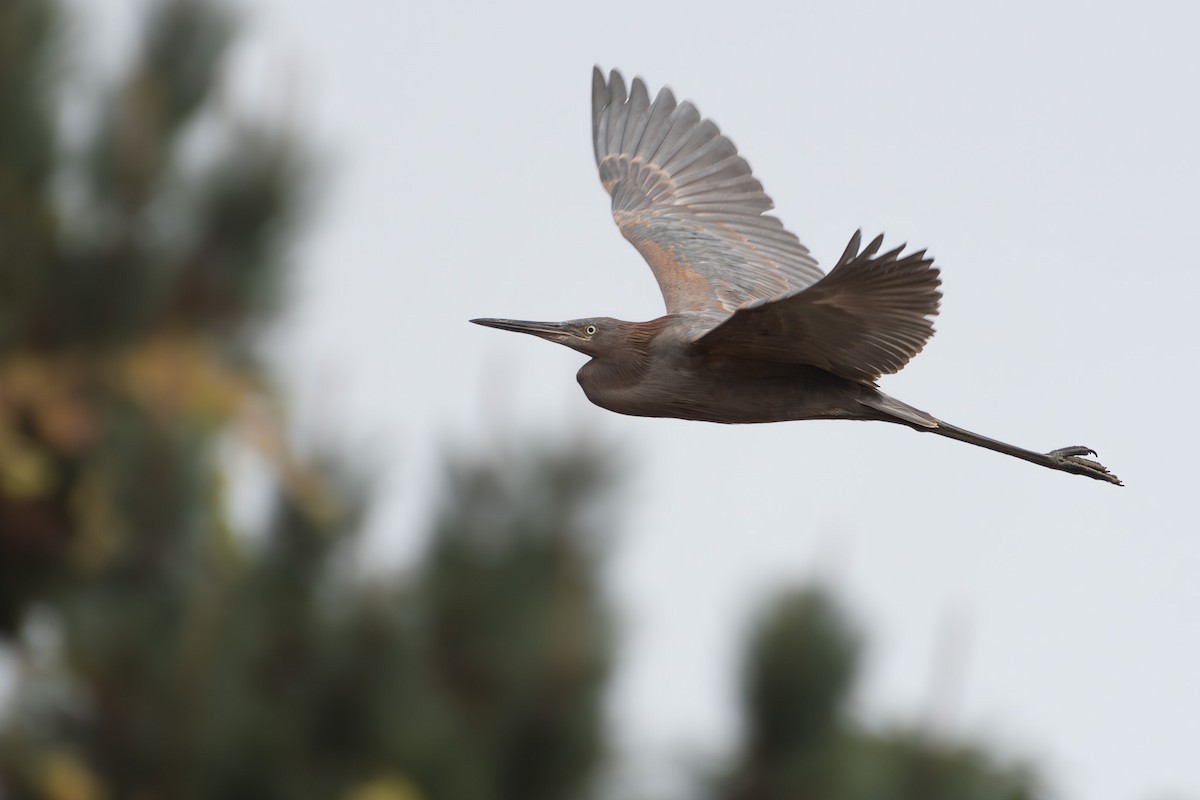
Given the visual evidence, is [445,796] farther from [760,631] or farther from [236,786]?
[760,631]

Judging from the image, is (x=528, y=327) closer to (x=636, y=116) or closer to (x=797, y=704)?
(x=636, y=116)

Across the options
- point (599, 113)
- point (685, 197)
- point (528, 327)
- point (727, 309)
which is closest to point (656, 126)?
point (599, 113)

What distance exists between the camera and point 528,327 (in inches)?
238

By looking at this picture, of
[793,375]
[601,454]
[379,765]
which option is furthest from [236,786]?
[793,375]

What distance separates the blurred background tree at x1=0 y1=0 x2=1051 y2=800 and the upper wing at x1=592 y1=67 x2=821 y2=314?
1.25 metres

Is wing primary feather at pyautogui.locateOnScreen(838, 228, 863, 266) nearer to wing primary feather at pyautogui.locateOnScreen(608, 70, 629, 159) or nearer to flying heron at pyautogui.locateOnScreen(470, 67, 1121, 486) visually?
flying heron at pyautogui.locateOnScreen(470, 67, 1121, 486)

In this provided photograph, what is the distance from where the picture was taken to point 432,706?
305 inches

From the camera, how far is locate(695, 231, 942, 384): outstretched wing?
4.85 metres

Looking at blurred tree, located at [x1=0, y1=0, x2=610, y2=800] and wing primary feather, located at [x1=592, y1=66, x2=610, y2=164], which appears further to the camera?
wing primary feather, located at [x1=592, y1=66, x2=610, y2=164]

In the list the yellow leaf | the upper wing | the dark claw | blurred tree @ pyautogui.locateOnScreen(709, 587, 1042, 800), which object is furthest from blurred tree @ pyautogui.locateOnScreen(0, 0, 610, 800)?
the dark claw

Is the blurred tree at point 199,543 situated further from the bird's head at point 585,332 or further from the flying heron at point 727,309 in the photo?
the bird's head at point 585,332

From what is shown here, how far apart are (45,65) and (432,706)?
11.4ft

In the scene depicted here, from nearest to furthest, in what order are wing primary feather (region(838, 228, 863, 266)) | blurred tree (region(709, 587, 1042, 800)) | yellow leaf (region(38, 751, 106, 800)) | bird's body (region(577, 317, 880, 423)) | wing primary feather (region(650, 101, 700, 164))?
1. wing primary feather (region(838, 228, 863, 266))
2. bird's body (region(577, 317, 880, 423))
3. yellow leaf (region(38, 751, 106, 800))
4. wing primary feather (region(650, 101, 700, 164))
5. blurred tree (region(709, 587, 1042, 800))

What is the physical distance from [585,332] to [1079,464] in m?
1.73
